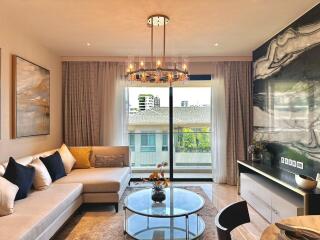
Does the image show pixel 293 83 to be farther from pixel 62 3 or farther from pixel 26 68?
pixel 26 68

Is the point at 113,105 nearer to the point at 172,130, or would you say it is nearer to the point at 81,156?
the point at 81,156

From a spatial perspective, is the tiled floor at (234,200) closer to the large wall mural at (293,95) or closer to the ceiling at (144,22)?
the large wall mural at (293,95)

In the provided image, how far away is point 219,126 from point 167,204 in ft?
8.60

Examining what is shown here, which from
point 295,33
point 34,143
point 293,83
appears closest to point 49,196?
point 34,143

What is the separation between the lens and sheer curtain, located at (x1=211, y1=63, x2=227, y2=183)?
503 cm

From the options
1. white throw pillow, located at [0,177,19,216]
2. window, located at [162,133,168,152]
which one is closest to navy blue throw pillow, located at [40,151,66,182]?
white throw pillow, located at [0,177,19,216]

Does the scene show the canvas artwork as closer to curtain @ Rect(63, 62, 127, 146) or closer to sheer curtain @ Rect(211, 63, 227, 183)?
curtain @ Rect(63, 62, 127, 146)

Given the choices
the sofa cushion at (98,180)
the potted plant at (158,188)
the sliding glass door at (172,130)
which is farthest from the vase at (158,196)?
the sliding glass door at (172,130)

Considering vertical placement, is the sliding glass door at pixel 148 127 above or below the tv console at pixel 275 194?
above

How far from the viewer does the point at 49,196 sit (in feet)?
9.30

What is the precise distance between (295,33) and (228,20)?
3.16 feet

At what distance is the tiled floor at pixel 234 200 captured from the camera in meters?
2.86

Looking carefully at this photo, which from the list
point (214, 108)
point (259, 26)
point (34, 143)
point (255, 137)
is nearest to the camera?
point (259, 26)

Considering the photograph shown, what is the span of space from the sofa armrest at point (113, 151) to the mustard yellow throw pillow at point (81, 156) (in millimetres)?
115
